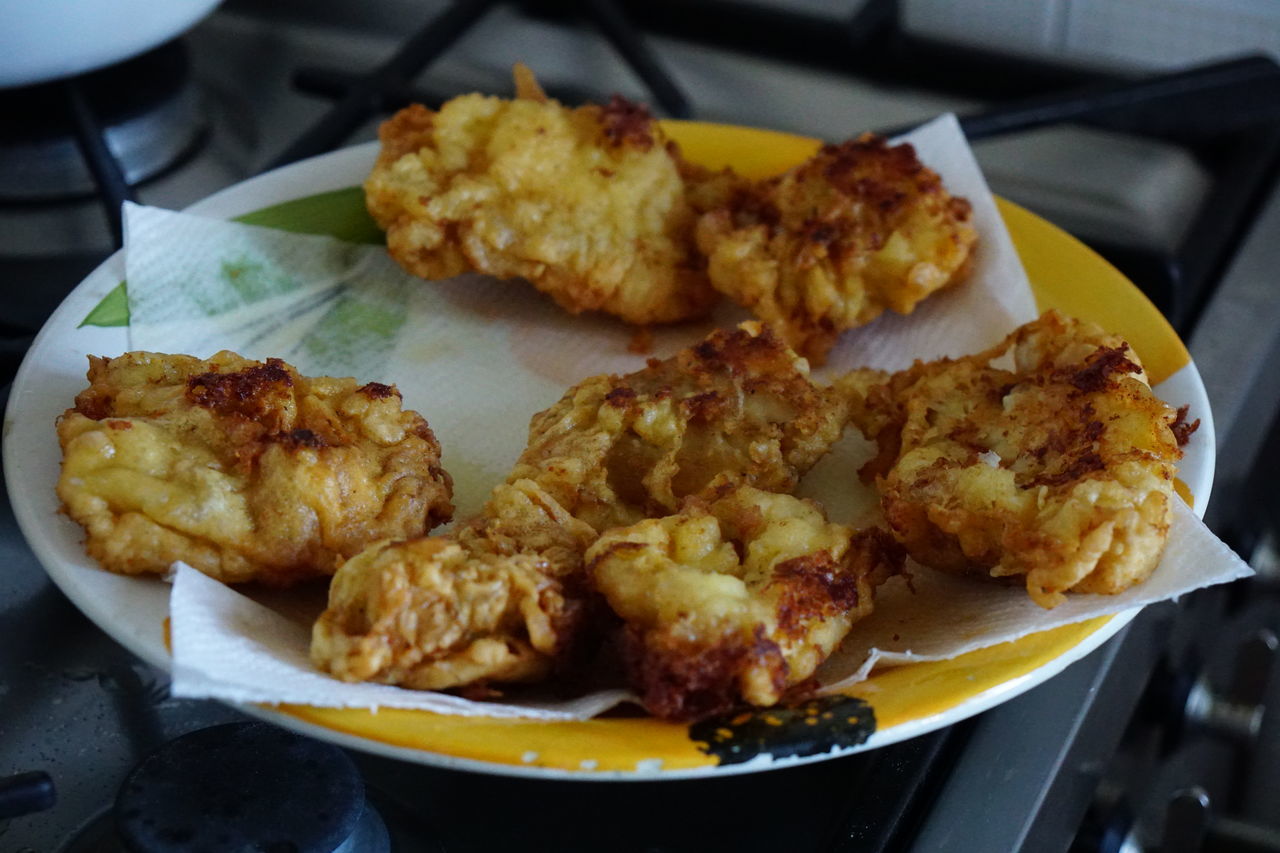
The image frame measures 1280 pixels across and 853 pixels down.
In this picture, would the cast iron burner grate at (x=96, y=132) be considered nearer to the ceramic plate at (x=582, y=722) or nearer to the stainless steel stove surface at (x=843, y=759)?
the stainless steel stove surface at (x=843, y=759)

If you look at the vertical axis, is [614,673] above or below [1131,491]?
below

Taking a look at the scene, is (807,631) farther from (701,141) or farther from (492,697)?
(701,141)

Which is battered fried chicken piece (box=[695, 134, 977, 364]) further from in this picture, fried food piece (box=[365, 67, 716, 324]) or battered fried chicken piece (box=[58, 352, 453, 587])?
battered fried chicken piece (box=[58, 352, 453, 587])

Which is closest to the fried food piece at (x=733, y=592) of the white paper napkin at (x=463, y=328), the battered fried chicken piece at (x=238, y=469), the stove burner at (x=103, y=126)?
the white paper napkin at (x=463, y=328)

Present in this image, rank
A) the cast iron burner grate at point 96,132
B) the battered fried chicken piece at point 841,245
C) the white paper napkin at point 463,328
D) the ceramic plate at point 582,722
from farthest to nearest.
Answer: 1. the cast iron burner grate at point 96,132
2. the battered fried chicken piece at point 841,245
3. the white paper napkin at point 463,328
4. the ceramic plate at point 582,722

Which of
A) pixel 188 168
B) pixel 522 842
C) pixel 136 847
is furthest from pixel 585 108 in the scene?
pixel 136 847

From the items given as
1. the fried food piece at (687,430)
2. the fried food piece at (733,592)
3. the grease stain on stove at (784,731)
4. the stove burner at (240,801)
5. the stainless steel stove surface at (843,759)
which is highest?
the fried food piece at (733,592)
